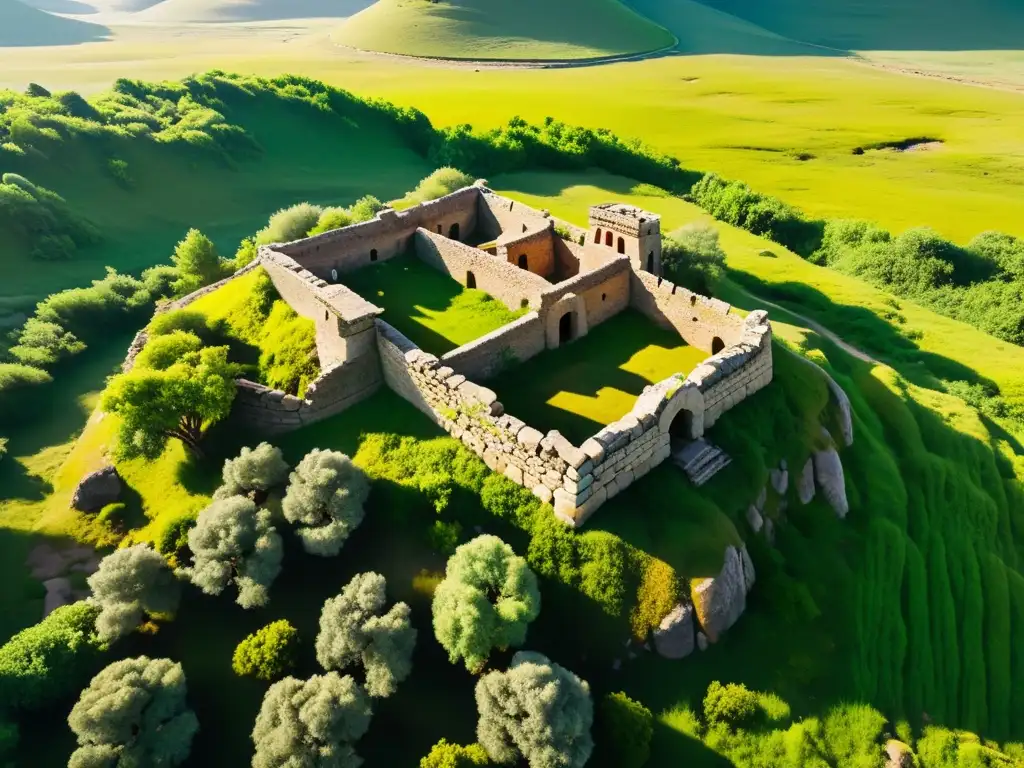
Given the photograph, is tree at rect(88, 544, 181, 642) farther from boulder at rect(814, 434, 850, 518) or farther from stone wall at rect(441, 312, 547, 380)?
boulder at rect(814, 434, 850, 518)

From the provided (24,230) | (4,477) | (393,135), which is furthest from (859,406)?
(393,135)

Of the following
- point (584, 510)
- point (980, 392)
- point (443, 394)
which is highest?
point (443, 394)

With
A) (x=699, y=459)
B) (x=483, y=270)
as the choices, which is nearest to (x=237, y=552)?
(x=699, y=459)

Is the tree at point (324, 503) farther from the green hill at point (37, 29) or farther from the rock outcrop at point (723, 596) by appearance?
the green hill at point (37, 29)

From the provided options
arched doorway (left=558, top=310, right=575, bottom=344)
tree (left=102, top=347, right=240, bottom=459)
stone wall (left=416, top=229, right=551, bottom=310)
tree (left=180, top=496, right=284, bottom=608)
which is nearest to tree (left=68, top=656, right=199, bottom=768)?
tree (left=180, top=496, right=284, bottom=608)

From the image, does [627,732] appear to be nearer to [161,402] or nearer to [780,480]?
[780,480]

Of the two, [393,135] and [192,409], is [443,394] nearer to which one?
[192,409]

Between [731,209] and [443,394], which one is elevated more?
[443,394]
